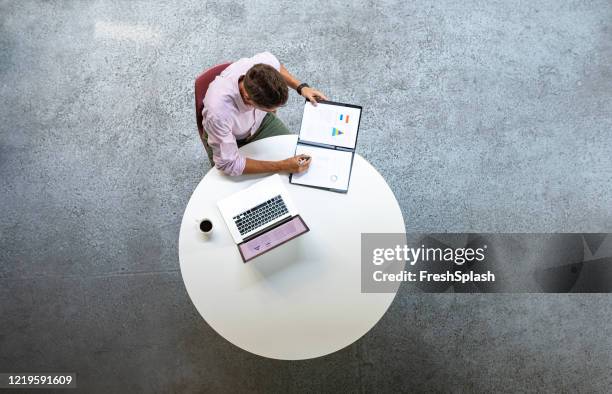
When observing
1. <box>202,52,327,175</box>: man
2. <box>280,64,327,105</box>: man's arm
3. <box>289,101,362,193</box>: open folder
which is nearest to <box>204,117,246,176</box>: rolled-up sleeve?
<box>202,52,327,175</box>: man

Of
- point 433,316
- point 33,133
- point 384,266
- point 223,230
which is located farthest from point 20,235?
point 433,316

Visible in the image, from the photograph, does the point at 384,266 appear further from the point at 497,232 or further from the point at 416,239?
the point at 497,232

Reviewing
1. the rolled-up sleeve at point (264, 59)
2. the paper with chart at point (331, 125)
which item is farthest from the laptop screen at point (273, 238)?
the rolled-up sleeve at point (264, 59)

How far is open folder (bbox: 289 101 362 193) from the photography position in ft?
6.45

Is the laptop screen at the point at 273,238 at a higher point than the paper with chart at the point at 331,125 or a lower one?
lower

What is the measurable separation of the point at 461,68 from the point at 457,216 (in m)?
0.86

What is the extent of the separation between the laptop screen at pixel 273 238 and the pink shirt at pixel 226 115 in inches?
11.0

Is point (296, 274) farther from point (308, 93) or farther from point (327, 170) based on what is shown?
point (308, 93)

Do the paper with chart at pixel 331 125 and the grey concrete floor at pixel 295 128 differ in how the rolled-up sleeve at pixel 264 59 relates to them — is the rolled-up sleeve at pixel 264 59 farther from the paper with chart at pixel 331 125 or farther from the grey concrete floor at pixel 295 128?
the grey concrete floor at pixel 295 128

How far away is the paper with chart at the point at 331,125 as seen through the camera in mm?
1963

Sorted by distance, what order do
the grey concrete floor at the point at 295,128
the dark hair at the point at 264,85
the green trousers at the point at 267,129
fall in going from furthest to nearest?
the grey concrete floor at the point at 295,128 → the green trousers at the point at 267,129 → the dark hair at the point at 264,85

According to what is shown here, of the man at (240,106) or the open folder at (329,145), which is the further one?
the open folder at (329,145)

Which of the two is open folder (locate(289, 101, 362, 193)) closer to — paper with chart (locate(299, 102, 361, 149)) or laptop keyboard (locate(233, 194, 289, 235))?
paper with chart (locate(299, 102, 361, 149))

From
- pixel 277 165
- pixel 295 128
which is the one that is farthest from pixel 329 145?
pixel 295 128
